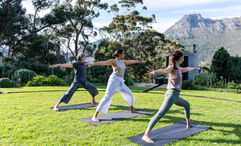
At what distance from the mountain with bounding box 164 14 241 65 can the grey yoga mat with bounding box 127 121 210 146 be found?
10936cm

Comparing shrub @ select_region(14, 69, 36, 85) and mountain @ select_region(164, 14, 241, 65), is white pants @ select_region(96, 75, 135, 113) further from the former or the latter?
mountain @ select_region(164, 14, 241, 65)

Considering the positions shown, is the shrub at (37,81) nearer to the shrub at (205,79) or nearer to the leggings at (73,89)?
the leggings at (73,89)

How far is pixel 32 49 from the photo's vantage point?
101ft

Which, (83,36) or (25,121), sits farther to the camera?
(83,36)

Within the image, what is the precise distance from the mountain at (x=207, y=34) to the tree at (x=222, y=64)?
96426 mm

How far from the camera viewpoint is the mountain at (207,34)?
125494mm

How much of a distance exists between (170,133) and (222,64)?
44.7 ft

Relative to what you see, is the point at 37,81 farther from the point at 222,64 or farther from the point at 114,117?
the point at 222,64

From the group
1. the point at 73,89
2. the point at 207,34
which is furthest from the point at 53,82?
the point at 207,34

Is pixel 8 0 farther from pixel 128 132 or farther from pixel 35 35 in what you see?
pixel 128 132

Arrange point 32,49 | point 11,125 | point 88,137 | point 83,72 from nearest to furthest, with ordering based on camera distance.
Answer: point 88,137 → point 11,125 → point 83,72 → point 32,49

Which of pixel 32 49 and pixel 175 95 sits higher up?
pixel 32 49

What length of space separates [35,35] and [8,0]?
7.77 m

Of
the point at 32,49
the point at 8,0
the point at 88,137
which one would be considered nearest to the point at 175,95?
the point at 88,137
